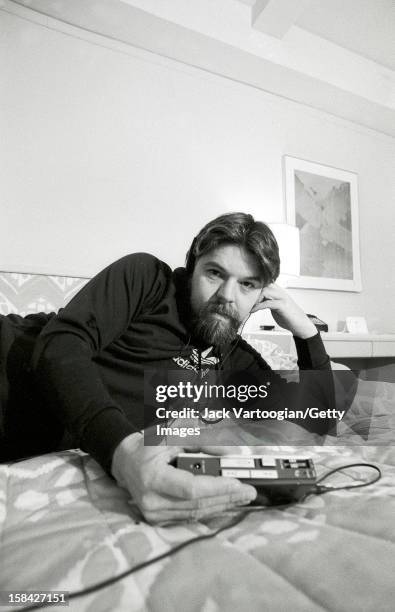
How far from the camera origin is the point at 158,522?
39 centimetres

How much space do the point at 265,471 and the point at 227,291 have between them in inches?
23.8

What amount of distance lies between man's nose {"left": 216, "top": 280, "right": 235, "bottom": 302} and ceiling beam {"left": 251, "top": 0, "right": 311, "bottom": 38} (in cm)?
189

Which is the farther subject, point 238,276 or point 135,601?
point 238,276

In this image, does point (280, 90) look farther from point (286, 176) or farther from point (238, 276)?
point (238, 276)

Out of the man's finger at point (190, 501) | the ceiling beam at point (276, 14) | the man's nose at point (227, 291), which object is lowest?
the man's finger at point (190, 501)

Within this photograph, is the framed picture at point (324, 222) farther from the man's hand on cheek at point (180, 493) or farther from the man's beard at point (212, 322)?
the man's hand on cheek at point (180, 493)

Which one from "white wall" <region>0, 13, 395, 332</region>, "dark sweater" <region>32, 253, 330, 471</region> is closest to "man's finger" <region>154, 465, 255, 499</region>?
"dark sweater" <region>32, 253, 330, 471</region>

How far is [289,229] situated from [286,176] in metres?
0.67

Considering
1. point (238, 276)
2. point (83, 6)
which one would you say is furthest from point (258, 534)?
point (83, 6)

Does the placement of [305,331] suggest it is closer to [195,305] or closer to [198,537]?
[195,305]

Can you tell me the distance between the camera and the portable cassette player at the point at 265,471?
0.42m

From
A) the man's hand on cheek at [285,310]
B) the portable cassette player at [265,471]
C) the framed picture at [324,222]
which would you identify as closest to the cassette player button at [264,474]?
the portable cassette player at [265,471]

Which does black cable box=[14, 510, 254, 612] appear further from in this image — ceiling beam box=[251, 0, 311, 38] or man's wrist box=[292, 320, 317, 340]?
ceiling beam box=[251, 0, 311, 38]

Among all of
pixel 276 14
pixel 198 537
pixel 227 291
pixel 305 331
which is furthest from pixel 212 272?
pixel 276 14
